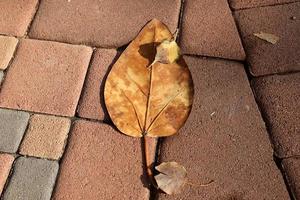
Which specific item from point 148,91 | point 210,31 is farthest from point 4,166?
point 210,31

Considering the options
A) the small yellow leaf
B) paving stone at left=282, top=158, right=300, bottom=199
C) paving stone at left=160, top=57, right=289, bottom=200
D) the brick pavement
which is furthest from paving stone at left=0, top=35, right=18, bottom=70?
paving stone at left=282, top=158, right=300, bottom=199

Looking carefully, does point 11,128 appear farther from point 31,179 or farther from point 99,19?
point 99,19

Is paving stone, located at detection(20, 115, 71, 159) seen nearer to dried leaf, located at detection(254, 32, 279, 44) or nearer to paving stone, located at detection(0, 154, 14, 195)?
paving stone, located at detection(0, 154, 14, 195)

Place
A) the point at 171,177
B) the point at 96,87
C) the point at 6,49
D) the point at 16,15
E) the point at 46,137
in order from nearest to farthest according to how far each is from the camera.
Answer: the point at 171,177, the point at 46,137, the point at 96,87, the point at 6,49, the point at 16,15

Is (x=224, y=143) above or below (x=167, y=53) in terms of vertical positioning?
below

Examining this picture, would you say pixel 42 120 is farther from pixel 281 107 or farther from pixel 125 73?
pixel 281 107

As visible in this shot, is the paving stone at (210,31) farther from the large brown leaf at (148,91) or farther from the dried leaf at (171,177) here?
the dried leaf at (171,177)
